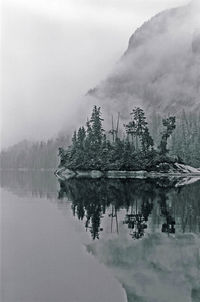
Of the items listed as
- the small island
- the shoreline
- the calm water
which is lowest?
the calm water

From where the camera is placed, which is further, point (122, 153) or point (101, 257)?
point (122, 153)

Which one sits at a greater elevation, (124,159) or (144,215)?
(124,159)

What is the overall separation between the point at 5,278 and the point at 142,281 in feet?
17.2

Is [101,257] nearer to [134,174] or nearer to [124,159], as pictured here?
[134,174]

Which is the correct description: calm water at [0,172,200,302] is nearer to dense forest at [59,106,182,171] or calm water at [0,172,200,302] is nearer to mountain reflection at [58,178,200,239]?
mountain reflection at [58,178,200,239]

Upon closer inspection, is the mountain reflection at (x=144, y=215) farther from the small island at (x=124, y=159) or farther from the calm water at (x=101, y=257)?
the small island at (x=124, y=159)

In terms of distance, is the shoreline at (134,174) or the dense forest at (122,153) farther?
the dense forest at (122,153)

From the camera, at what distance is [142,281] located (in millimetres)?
13750

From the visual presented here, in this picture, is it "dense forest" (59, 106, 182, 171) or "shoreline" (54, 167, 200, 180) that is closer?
"shoreline" (54, 167, 200, 180)

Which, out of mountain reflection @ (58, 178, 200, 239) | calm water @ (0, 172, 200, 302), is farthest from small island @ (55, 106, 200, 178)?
calm water @ (0, 172, 200, 302)

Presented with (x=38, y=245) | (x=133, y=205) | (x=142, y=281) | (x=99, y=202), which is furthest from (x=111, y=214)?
(x=142, y=281)

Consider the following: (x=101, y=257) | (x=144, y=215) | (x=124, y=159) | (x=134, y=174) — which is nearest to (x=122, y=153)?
(x=124, y=159)

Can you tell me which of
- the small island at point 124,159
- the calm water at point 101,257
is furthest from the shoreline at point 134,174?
the calm water at point 101,257

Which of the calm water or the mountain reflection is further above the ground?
the mountain reflection
